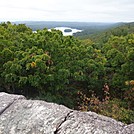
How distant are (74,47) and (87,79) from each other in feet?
6.13

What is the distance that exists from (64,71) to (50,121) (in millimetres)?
8743

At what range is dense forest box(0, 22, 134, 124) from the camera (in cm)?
1238

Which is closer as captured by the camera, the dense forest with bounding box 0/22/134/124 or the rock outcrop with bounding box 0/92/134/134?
the rock outcrop with bounding box 0/92/134/134

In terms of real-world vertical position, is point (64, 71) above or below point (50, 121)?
below

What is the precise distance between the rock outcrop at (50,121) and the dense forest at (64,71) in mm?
6905

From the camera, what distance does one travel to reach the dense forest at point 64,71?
12375 millimetres

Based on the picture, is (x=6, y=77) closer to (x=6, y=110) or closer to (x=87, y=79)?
(x=87, y=79)

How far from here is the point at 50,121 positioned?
373 cm

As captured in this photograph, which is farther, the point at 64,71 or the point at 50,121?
the point at 64,71

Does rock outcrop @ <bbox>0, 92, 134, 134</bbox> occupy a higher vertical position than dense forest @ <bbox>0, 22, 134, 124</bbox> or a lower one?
higher

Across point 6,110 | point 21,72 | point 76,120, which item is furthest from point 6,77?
point 76,120

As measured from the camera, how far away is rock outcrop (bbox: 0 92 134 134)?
352 cm

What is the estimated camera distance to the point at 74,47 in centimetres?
1459

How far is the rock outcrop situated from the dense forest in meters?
6.91
